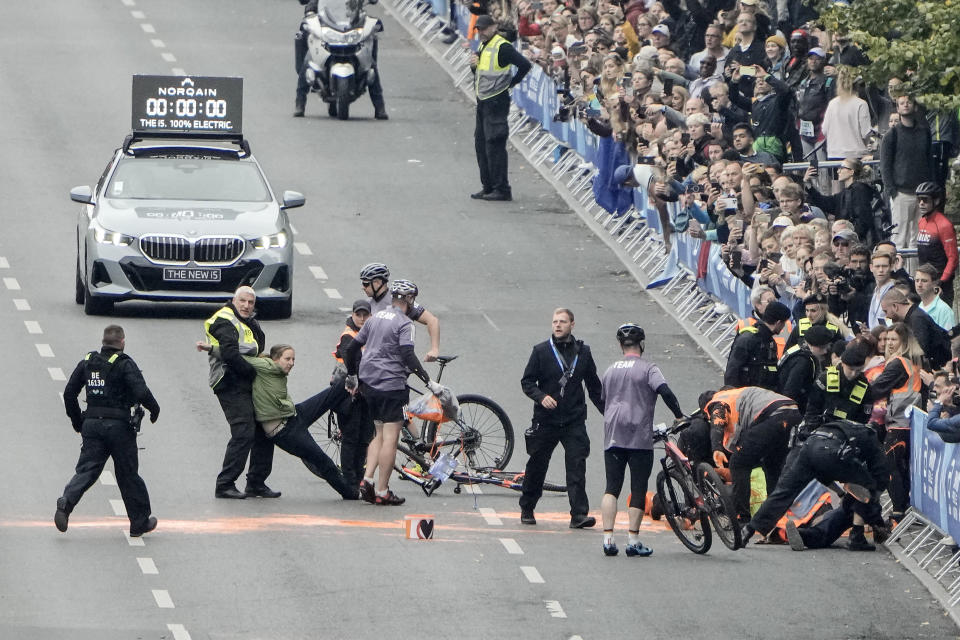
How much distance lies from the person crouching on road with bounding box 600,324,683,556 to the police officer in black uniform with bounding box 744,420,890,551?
3.18 ft

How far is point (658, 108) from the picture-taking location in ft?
91.2

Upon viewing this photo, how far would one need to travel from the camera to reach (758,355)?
19.4 metres

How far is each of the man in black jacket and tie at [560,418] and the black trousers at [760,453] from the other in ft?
3.88

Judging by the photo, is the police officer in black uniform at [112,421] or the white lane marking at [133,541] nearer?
the white lane marking at [133,541]

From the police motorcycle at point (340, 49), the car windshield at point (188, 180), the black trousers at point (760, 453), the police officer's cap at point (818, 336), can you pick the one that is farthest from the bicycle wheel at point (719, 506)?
the police motorcycle at point (340, 49)

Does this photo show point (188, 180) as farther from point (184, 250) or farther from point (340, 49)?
point (340, 49)

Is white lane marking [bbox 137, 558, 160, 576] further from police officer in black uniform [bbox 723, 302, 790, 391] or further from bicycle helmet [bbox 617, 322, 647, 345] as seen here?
police officer in black uniform [bbox 723, 302, 790, 391]

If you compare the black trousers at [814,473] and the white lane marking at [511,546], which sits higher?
the black trousers at [814,473]

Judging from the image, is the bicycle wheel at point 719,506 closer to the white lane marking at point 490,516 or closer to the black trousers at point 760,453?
the black trousers at point 760,453

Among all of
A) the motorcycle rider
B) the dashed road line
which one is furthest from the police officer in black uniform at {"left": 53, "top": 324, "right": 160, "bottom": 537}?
the motorcycle rider

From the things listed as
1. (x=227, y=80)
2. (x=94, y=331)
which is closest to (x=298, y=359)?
(x=94, y=331)

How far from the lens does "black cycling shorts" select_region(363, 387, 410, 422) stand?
62.2ft

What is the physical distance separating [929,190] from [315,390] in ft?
19.9

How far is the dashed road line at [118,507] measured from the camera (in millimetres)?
18062
